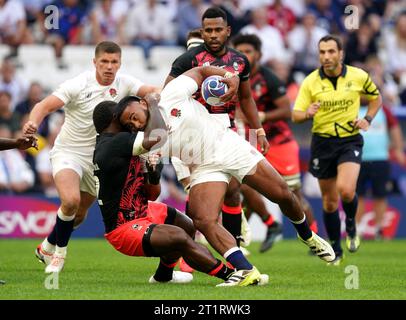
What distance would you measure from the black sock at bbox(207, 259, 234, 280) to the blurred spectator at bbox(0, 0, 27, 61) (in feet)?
40.6

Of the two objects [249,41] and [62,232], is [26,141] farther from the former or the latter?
[249,41]

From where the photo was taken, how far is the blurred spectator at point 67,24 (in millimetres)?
20609

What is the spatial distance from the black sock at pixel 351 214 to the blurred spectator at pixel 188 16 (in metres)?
9.13

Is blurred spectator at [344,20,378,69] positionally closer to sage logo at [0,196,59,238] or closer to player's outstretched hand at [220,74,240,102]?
sage logo at [0,196,59,238]

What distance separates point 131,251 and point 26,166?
9400 mm

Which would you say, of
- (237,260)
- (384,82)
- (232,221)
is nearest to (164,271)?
(237,260)

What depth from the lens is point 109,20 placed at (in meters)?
21.1

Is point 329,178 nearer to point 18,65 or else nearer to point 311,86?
point 311,86

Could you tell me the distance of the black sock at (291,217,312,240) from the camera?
10086mm

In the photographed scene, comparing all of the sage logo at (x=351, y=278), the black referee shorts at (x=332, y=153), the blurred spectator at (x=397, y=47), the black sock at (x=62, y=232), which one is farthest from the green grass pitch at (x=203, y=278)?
the blurred spectator at (x=397, y=47)

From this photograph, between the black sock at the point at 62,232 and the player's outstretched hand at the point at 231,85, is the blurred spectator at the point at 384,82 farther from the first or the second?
the player's outstretched hand at the point at 231,85

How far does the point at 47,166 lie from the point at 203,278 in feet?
28.3

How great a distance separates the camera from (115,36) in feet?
69.2
